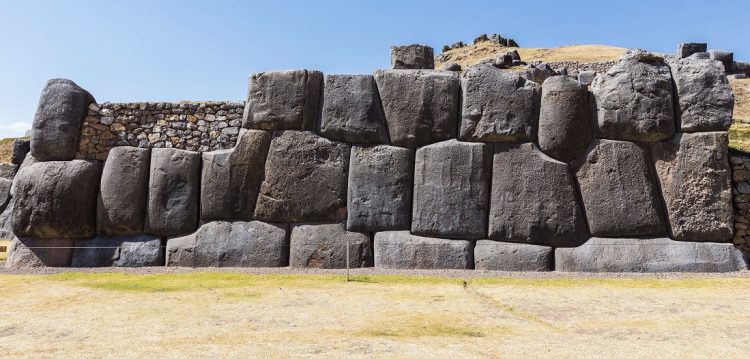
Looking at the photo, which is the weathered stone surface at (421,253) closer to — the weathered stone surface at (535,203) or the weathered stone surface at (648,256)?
the weathered stone surface at (535,203)

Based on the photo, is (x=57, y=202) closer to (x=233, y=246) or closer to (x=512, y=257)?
(x=233, y=246)

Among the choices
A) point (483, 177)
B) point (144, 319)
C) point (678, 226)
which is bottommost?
point (144, 319)

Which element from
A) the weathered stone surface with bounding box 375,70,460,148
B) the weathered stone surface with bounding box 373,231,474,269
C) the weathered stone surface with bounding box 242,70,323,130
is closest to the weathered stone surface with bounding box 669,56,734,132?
the weathered stone surface with bounding box 375,70,460,148

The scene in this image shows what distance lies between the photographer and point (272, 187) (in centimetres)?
1277

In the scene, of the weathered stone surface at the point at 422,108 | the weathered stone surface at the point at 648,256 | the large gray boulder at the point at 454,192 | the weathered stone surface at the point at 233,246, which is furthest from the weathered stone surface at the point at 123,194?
the weathered stone surface at the point at 648,256

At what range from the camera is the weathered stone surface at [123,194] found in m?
12.9

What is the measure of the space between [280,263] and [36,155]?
6786 mm

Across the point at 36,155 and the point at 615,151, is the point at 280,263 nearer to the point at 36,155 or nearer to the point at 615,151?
the point at 36,155

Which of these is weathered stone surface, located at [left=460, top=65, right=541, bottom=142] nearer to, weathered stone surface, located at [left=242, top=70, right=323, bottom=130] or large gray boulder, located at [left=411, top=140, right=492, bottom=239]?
large gray boulder, located at [left=411, top=140, right=492, bottom=239]

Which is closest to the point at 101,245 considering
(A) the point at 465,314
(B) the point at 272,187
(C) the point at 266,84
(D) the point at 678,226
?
(B) the point at 272,187

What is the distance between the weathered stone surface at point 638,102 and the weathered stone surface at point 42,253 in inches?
505

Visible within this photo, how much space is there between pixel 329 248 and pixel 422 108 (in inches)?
153

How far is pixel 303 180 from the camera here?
41.7 ft

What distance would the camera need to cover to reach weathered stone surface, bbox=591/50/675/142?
11.9m
